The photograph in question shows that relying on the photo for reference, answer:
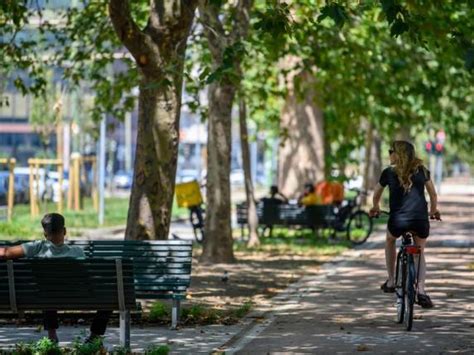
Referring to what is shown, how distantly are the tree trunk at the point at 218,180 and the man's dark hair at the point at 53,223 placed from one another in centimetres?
1275

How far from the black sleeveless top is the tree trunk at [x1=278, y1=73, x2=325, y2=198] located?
25.2 meters

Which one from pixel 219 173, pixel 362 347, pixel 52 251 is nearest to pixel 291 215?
pixel 219 173

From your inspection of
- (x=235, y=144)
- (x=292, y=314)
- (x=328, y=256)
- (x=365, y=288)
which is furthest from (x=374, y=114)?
(x=235, y=144)

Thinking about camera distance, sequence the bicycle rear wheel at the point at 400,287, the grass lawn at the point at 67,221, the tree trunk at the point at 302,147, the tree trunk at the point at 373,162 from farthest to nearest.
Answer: the tree trunk at the point at 373,162, the tree trunk at the point at 302,147, the grass lawn at the point at 67,221, the bicycle rear wheel at the point at 400,287

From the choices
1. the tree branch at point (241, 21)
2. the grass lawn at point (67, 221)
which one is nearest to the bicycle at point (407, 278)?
the tree branch at point (241, 21)

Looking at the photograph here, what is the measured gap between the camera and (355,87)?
3050 centimetres

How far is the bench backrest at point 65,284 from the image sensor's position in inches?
450

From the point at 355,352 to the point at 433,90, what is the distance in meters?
19.2

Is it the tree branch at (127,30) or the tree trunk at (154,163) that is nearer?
the tree branch at (127,30)

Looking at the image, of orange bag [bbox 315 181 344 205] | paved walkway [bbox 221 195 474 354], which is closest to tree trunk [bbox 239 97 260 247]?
orange bag [bbox 315 181 344 205]

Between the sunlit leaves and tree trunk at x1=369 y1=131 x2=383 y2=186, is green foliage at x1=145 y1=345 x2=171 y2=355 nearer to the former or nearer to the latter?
the sunlit leaves

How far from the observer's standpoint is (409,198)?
46.3ft

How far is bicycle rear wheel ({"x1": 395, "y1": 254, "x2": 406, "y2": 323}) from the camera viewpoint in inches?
551

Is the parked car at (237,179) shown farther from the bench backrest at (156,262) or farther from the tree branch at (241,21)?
the bench backrest at (156,262)
